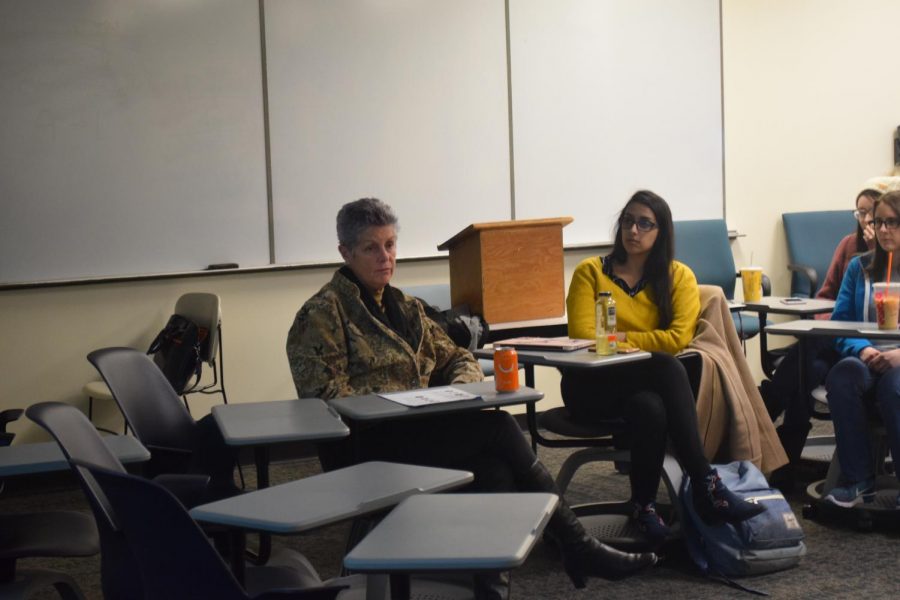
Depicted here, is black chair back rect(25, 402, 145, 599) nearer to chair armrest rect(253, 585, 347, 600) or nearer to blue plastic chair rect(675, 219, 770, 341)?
chair armrest rect(253, 585, 347, 600)

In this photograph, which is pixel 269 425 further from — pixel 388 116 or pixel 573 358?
pixel 388 116

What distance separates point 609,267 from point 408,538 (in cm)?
257

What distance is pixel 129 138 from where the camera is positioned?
16.6 feet

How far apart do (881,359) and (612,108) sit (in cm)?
256

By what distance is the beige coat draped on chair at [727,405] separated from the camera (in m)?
3.83

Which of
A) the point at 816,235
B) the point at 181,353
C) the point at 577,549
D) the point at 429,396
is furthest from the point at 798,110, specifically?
the point at 429,396

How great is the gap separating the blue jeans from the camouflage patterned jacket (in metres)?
1.44

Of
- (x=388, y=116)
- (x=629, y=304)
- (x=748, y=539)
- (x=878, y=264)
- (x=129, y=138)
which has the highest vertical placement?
(x=388, y=116)

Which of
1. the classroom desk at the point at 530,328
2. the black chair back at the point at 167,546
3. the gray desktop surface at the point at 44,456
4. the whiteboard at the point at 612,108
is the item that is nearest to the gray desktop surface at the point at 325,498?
the black chair back at the point at 167,546

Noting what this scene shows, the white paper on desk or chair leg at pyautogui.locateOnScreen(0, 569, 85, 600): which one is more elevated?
the white paper on desk

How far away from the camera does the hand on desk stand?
398 centimetres

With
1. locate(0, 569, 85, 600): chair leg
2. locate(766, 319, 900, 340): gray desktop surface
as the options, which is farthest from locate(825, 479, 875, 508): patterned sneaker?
locate(0, 569, 85, 600): chair leg

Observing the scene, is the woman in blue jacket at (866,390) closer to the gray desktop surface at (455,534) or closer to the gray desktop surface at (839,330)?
the gray desktop surface at (839,330)

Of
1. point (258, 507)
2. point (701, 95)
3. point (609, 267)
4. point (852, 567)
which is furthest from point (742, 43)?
point (258, 507)
